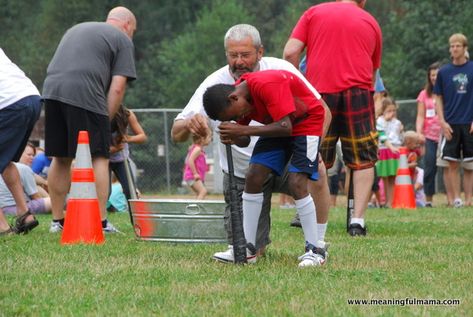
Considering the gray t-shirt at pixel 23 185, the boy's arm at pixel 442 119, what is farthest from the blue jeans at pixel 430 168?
the gray t-shirt at pixel 23 185

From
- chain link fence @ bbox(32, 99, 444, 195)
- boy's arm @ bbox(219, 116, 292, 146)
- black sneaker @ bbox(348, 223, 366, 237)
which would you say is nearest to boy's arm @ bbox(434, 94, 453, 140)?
black sneaker @ bbox(348, 223, 366, 237)

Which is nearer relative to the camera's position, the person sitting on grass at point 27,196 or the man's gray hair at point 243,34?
the man's gray hair at point 243,34

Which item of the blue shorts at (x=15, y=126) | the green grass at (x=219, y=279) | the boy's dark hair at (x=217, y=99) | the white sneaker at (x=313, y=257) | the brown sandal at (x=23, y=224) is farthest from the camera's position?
the brown sandal at (x=23, y=224)

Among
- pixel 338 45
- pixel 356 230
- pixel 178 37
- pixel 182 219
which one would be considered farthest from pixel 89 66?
pixel 178 37

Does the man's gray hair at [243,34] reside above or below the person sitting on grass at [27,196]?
above

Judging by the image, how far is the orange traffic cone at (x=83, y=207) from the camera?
748 cm

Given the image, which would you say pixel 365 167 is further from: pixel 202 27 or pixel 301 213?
pixel 202 27

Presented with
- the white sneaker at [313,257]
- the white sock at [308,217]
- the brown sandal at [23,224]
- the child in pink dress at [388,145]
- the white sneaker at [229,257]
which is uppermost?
the white sock at [308,217]

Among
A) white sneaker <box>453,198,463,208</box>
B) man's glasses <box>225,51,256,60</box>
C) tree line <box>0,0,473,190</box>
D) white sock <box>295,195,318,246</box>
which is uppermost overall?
man's glasses <box>225,51,256,60</box>

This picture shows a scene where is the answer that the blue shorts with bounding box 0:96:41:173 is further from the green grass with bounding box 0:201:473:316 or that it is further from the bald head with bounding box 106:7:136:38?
the bald head with bounding box 106:7:136:38

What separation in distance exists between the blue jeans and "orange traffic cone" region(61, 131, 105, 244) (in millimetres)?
8602

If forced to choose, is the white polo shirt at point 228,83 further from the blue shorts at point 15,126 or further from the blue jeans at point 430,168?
the blue jeans at point 430,168

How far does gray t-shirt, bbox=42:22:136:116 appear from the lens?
830cm

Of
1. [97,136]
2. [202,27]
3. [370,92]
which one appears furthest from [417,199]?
[202,27]
